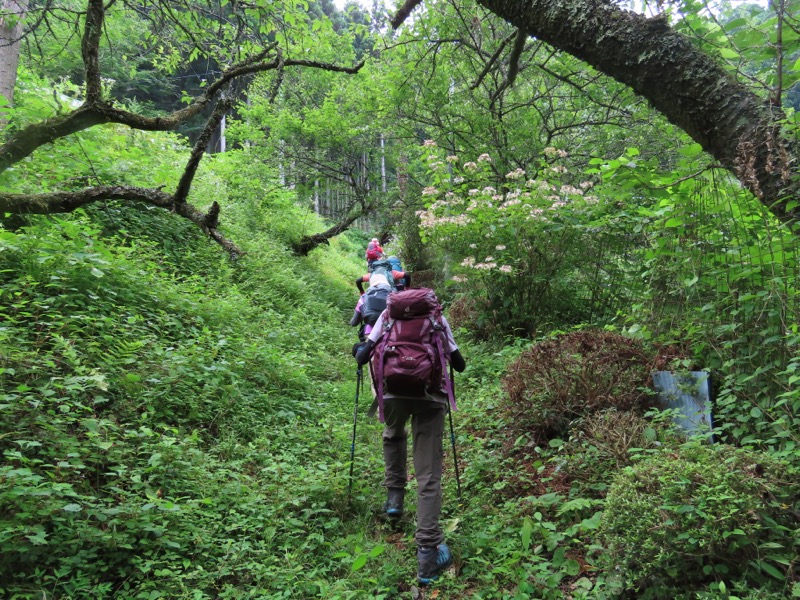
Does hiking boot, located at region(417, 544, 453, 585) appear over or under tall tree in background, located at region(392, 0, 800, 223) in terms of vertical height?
under

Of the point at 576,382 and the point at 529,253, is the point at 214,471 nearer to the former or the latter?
the point at 576,382

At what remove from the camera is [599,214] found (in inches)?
240

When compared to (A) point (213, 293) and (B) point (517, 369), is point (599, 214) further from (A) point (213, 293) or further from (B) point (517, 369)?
(A) point (213, 293)

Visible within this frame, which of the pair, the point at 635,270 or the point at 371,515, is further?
the point at 635,270

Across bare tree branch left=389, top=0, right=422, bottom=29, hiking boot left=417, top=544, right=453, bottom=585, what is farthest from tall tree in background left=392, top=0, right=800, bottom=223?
hiking boot left=417, top=544, right=453, bottom=585

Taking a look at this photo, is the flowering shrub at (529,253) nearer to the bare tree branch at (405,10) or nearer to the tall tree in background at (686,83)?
the bare tree branch at (405,10)

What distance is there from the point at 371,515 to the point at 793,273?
3549mm

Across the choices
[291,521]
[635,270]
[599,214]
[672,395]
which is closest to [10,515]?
[291,521]

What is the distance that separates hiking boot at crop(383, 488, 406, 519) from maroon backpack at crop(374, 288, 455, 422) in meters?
0.93

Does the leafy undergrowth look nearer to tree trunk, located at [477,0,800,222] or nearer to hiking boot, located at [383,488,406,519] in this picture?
hiking boot, located at [383,488,406,519]

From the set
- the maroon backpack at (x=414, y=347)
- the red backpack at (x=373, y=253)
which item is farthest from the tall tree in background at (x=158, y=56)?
the maroon backpack at (x=414, y=347)

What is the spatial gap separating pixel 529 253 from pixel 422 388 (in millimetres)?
4277

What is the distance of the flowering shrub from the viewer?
657 centimetres

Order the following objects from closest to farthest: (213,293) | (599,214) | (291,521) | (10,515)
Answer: (10,515) < (291,521) < (599,214) < (213,293)
